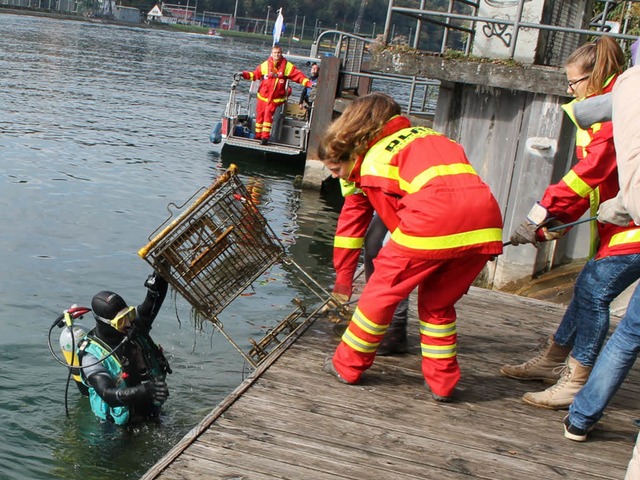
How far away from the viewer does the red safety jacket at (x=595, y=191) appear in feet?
14.9

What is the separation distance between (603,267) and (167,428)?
3.29 meters

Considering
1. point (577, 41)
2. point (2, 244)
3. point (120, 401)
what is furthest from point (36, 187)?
point (120, 401)

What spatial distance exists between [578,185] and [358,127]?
3.87 ft

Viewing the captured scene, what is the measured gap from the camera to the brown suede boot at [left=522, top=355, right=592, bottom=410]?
15.8 ft

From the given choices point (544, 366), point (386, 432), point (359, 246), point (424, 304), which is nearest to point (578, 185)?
point (424, 304)

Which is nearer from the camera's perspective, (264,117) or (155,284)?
(155,284)

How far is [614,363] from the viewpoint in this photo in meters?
4.22

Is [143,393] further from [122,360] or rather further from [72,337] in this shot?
[72,337]

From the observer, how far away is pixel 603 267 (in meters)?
4.59

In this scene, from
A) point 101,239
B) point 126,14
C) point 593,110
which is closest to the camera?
point 593,110

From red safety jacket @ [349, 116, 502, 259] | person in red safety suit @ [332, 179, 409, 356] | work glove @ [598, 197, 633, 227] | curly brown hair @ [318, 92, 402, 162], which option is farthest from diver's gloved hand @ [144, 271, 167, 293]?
work glove @ [598, 197, 633, 227]

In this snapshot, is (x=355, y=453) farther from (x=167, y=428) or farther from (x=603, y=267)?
(x=167, y=428)

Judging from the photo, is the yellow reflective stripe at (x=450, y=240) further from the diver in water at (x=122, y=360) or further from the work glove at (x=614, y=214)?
the diver in water at (x=122, y=360)

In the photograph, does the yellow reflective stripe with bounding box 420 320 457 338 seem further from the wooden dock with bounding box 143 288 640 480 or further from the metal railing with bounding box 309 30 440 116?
the metal railing with bounding box 309 30 440 116
